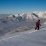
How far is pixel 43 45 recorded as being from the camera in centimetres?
912

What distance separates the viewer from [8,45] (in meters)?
9.54

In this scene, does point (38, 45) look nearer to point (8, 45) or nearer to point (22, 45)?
point (22, 45)

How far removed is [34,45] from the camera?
9.27 metres

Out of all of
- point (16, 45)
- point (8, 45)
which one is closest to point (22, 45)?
point (16, 45)

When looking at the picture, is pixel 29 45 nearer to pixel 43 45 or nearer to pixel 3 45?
pixel 43 45

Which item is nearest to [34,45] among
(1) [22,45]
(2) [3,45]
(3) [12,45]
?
(1) [22,45]

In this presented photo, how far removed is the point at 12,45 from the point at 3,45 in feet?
2.79

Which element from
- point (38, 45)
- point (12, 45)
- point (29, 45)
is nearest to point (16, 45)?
point (12, 45)

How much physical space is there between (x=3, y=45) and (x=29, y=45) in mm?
2327

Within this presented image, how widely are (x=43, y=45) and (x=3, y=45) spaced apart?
3500 millimetres

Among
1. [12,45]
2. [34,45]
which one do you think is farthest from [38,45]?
[12,45]

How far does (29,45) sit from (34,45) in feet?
1.39

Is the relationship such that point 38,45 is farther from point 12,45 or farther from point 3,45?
point 3,45

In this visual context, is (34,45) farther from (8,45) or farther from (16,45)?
(8,45)
